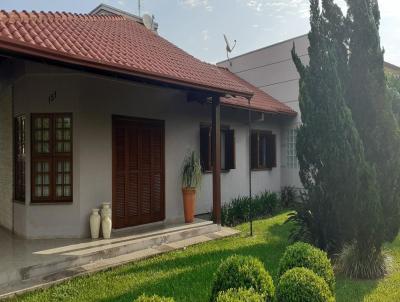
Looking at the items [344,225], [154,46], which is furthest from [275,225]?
[154,46]

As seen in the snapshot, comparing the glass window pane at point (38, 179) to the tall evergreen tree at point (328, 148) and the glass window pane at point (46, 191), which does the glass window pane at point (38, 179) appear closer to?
the glass window pane at point (46, 191)

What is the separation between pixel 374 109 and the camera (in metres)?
5.65

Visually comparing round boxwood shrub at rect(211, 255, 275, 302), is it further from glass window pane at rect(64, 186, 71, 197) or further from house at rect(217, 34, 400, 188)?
house at rect(217, 34, 400, 188)

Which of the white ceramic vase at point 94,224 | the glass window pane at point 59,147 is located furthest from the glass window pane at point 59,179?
the white ceramic vase at point 94,224

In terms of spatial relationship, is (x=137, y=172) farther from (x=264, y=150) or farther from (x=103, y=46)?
(x=264, y=150)

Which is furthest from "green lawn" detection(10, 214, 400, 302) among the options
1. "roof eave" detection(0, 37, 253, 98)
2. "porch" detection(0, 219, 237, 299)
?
"roof eave" detection(0, 37, 253, 98)

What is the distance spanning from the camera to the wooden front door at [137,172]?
7324 mm

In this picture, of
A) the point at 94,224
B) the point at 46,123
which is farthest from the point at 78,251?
the point at 46,123

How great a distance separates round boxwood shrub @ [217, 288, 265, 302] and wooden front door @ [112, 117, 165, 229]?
4.92 metres

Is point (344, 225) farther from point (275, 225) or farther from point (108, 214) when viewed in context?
point (108, 214)

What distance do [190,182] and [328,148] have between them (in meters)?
3.81

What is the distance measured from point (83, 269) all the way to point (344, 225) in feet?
14.2

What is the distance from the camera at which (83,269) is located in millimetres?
5359

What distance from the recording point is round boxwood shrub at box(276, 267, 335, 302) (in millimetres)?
2965
